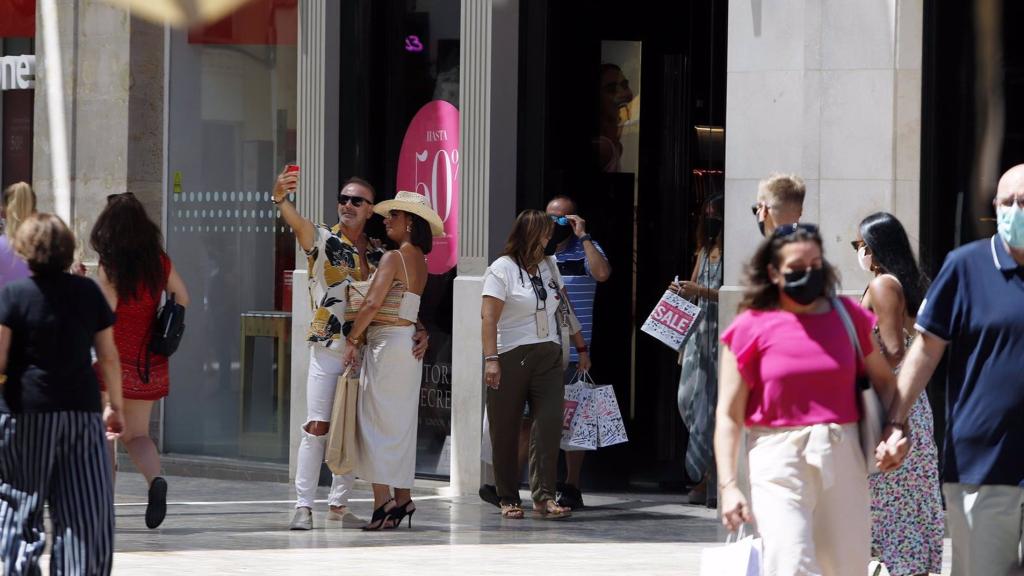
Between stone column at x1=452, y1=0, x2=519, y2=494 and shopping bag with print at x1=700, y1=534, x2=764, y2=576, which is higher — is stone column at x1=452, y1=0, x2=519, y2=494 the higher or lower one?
the higher one

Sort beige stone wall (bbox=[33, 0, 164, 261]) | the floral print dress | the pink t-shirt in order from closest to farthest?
the pink t-shirt → the floral print dress → beige stone wall (bbox=[33, 0, 164, 261])

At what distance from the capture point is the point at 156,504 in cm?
980

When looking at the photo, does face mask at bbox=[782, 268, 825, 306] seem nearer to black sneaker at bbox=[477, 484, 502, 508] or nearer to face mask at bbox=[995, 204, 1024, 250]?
face mask at bbox=[995, 204, 1024, 250]

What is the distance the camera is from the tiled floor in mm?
8781

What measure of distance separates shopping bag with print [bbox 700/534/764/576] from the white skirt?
4.91m

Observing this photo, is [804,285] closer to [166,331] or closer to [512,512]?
[166,331]

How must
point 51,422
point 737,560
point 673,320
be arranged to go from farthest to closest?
point 673,320
point 51,422
point 737,560

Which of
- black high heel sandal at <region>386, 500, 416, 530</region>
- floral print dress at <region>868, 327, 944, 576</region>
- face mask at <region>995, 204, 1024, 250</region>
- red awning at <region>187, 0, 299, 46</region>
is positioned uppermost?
red awning at <region>187, 0, 299, 46</region>

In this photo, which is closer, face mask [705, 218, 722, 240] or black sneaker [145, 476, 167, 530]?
black sneaker [145, 476, 167, 530]

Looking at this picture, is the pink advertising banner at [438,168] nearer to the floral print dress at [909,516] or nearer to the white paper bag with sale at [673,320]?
the white paper bag with sale at [673,320]

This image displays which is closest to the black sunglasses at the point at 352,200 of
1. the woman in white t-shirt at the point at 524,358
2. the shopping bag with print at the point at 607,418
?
the woman in white t-shirt at the point at 524,358

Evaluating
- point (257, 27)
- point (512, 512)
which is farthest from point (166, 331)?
point (257, 27)

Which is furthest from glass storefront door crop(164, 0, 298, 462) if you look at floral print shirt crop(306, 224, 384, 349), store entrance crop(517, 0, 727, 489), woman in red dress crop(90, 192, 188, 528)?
woman in red dress crop(90, 192, 188, 528)

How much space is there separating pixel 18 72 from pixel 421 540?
6.81 metres
